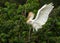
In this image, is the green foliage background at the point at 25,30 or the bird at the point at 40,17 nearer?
the bird at the point at 40,17

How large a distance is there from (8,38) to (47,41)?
2.26 feet

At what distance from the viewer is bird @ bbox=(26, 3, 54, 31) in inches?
187

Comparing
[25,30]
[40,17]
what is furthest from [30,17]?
[25,30]

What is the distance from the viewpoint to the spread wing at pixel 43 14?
474cm

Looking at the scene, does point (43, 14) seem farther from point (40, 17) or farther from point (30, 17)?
point (30, 17)

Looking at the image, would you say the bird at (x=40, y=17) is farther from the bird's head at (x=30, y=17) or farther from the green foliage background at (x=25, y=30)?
the green foliage background at (x=25, y=30)

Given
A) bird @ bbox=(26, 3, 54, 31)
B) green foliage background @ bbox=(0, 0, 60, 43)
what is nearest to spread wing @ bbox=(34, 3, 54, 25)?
bird @ bbox=(26, 3, 54, 31)

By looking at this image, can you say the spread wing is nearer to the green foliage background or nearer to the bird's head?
the bird's head

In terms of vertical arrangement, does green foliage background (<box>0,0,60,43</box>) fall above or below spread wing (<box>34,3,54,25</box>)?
below

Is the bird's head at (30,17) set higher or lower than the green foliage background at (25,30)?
higher

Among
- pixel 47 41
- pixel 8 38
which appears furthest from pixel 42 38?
pixel 8 38

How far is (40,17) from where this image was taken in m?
4.91

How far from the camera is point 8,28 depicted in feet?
17.6

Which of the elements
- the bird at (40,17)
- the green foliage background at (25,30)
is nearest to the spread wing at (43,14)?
the bird at (40,17)
